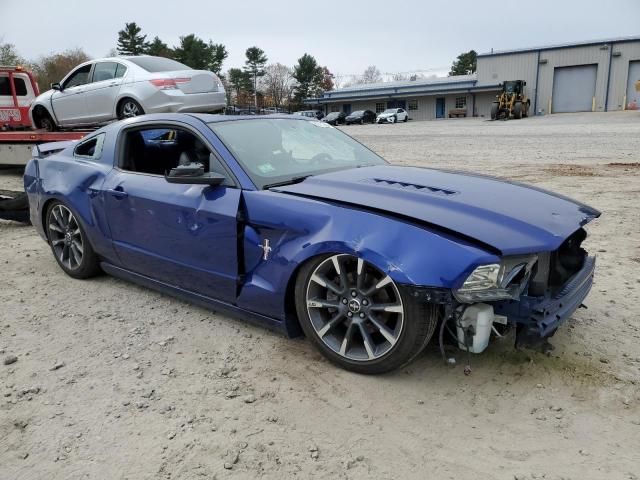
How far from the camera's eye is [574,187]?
337 inches

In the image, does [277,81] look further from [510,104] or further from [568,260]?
[568,260]

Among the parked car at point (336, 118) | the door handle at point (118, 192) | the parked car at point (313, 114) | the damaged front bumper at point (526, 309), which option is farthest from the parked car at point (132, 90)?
the parked car at point (336, 118)

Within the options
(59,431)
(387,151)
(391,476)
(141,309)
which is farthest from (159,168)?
(387,151)

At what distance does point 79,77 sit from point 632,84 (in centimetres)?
4578

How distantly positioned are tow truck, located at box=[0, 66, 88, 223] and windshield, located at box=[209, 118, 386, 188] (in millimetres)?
4203

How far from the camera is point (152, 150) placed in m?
4.48

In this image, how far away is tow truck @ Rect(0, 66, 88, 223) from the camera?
6828 mm

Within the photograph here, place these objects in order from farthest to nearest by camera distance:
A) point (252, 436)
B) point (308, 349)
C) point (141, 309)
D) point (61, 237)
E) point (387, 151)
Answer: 1. point (387, 151)
2. point (61, 237)
3. point (141, 309)
4. point (308, 349)
5. point (252, 436)

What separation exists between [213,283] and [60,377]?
3.46ft

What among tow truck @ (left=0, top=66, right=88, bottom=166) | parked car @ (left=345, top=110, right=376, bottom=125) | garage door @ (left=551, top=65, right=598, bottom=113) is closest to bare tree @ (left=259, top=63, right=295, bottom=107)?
parked car @ (left=345, top=110, right=376, bottom=125)

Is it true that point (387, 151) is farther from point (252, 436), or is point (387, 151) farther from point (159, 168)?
point (252, 436)

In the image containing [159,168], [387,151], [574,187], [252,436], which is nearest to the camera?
[252,436]

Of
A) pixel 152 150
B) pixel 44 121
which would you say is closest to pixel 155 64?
pixel 44 121

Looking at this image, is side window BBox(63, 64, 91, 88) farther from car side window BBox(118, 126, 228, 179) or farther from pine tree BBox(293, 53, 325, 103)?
pine tree BBox(293, 53, 325, 103)
